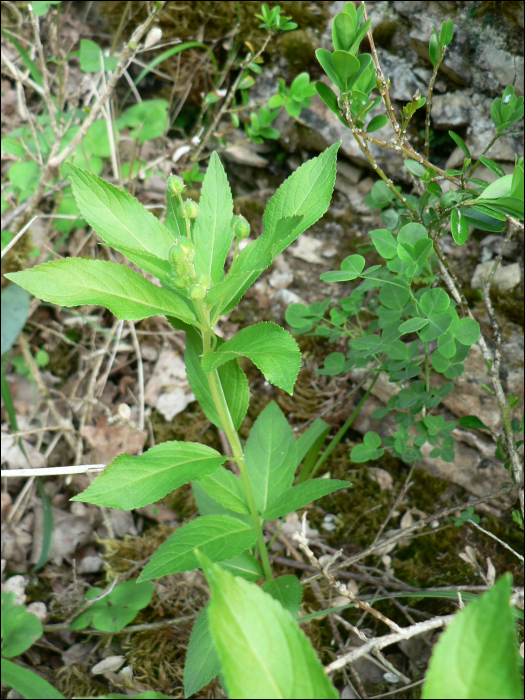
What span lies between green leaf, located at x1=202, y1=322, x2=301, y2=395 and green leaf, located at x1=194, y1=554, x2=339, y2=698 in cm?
42

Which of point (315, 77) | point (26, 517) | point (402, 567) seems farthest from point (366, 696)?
point (315, 77)

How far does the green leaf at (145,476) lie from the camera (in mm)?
1161

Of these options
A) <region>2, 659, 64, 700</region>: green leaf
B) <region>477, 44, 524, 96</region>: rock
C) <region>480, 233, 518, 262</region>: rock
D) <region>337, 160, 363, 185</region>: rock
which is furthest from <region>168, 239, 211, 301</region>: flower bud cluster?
<region>337, 160, 363, 185</region>: rock

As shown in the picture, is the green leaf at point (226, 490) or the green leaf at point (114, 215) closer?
the green leaf at point (114, 215)

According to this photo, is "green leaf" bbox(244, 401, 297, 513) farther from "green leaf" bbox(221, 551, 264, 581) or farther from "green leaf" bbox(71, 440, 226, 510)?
"green leaf" bbox(71, 440, 226, 510)

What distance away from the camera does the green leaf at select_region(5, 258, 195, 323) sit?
42.1 inches

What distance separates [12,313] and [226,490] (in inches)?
66.8

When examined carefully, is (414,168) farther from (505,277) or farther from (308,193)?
(505,277)

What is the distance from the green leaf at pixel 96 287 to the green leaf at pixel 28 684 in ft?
4.58

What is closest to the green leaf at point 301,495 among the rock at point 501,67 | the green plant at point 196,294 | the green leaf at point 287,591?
the green plant at point 196,294

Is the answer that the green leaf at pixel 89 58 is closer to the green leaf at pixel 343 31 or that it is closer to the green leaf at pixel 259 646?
the green leaf at pixel 343 31

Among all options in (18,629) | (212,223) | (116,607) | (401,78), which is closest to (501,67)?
(401,78)

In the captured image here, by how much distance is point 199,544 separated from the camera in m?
1.30

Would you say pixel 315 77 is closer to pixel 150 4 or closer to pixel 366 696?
pixel 150 4
